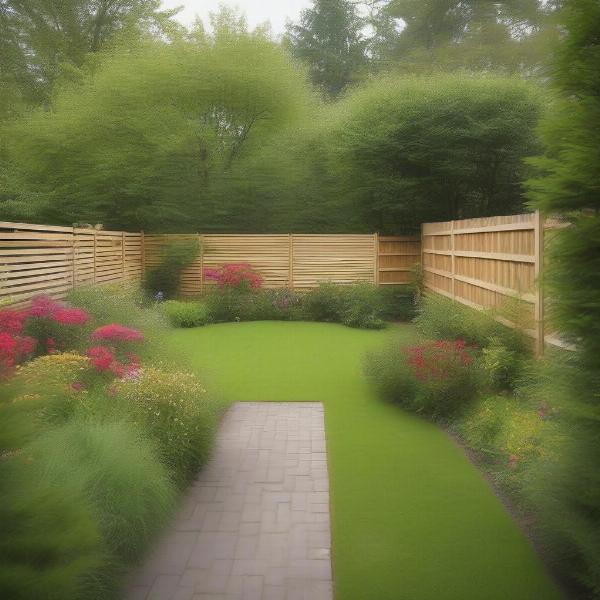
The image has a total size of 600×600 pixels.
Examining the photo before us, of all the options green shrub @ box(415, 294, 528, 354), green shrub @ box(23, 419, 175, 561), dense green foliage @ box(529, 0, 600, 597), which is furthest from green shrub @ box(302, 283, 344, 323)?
dense green foliage @ box(529, 0, 600, 597)

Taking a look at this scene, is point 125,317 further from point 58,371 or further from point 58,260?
point 58,371

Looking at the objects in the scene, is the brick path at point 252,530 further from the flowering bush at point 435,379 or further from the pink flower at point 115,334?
the pink flower at point 115,334

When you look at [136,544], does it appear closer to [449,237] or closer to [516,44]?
[449,237]

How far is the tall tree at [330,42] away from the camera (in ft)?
106

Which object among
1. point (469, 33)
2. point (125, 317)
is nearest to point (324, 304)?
point (125, 317)

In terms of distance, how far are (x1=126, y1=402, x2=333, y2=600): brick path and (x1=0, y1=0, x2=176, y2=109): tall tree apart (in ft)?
77.5

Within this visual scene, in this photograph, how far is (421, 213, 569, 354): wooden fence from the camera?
7.04 meters

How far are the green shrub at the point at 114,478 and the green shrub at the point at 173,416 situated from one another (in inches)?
24.9

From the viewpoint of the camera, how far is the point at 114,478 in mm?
3812

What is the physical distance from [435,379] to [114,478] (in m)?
4.05

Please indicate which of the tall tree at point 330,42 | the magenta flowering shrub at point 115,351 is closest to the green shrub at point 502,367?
the magenta flowering shrub at point 115,351

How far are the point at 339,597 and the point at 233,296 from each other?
13.2 m

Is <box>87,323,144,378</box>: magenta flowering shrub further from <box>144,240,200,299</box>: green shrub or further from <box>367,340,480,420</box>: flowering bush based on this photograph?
<box>144,240,200,299</box>: green shrub

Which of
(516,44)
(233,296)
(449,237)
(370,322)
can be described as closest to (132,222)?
(233,296)
